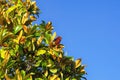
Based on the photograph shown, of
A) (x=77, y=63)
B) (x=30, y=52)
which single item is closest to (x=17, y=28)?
(x=30, y=52)

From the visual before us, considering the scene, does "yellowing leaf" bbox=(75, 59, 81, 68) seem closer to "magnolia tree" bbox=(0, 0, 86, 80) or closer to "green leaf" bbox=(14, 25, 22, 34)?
"magnolia tree" bbox=(0, 0, 86, 80)

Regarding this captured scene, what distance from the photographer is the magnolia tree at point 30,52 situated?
10164 mm

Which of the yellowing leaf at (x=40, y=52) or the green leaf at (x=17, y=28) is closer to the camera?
the yellowing leaf at (x=40, y=52)

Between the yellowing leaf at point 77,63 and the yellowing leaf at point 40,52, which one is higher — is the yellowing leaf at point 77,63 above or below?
above

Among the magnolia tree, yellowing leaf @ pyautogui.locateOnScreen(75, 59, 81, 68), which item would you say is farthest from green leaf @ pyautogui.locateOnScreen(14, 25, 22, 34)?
yellowing leaf @ pyautogui.locateOnScreen(75, 59, 81, 68)

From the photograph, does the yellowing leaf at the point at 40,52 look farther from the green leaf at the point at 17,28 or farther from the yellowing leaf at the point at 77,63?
the yellowing leaf at the point at 77,63

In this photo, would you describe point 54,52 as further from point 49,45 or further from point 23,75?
point 23,75

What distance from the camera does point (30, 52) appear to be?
1049 cm

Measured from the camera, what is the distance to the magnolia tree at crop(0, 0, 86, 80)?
10164mm

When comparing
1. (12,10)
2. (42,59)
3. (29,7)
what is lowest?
(42,59)

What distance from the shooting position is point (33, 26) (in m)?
10.5

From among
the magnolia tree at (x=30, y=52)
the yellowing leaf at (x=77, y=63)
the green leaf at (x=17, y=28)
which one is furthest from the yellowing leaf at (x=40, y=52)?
the yellowing leaf at (x=77, y=63)

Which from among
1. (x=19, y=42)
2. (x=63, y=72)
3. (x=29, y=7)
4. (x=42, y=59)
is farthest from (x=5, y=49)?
(x=29, y=7)

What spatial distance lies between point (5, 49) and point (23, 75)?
39.0 inches
